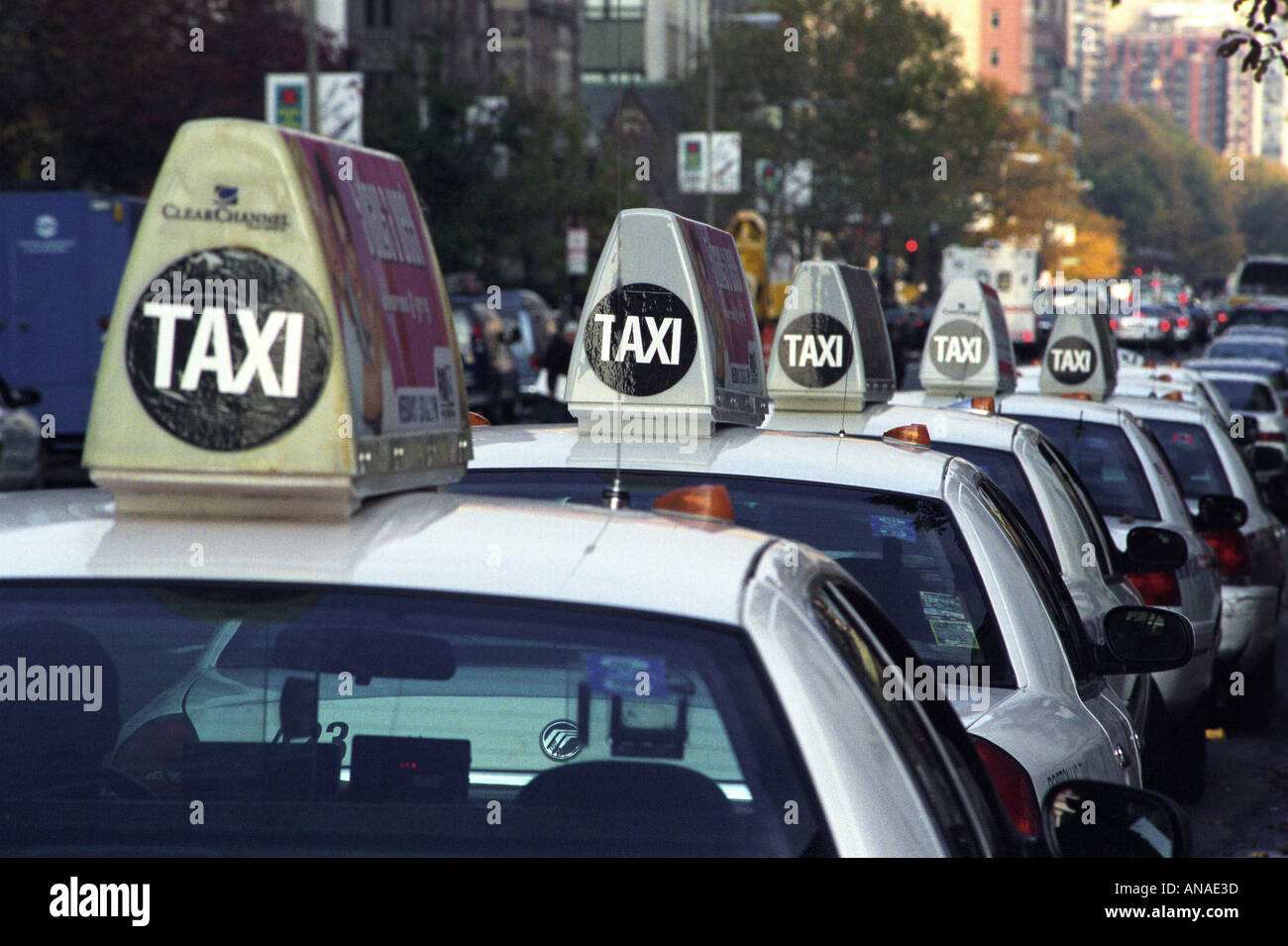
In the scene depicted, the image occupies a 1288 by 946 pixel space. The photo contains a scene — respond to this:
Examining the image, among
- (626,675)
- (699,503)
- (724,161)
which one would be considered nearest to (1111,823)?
(699,503)

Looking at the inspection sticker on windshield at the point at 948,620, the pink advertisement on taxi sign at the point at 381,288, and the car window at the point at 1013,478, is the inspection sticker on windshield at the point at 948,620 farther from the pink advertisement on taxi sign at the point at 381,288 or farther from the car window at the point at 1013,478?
the pink advertisement on taxi sign at the point at 381,288

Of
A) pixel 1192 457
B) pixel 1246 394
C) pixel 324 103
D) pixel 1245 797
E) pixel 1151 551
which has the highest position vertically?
pixel 324 103

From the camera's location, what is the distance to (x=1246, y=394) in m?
21.5

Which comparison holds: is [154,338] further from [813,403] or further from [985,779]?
[813,403]

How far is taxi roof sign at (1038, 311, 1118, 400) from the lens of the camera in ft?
42.6

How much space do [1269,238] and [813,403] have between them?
181670 millimetres

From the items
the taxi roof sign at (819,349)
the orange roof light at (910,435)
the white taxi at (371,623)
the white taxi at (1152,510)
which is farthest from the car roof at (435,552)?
the white taxi at (1152,510)

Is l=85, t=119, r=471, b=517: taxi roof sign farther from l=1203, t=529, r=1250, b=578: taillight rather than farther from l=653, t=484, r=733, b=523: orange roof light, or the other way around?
l=1203, t=529, r=1250, b=578: taillight

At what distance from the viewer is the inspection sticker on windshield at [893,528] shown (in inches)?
177

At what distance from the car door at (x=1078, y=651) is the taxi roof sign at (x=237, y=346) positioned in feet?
7.93

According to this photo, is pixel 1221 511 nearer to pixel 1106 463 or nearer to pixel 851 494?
pixel 1106 463

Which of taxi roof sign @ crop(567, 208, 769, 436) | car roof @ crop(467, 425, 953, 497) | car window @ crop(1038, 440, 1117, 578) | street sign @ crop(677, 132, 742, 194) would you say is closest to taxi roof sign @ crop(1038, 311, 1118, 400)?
car window @ crop(1038, 440, 1117, 578)

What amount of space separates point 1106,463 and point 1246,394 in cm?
1328
